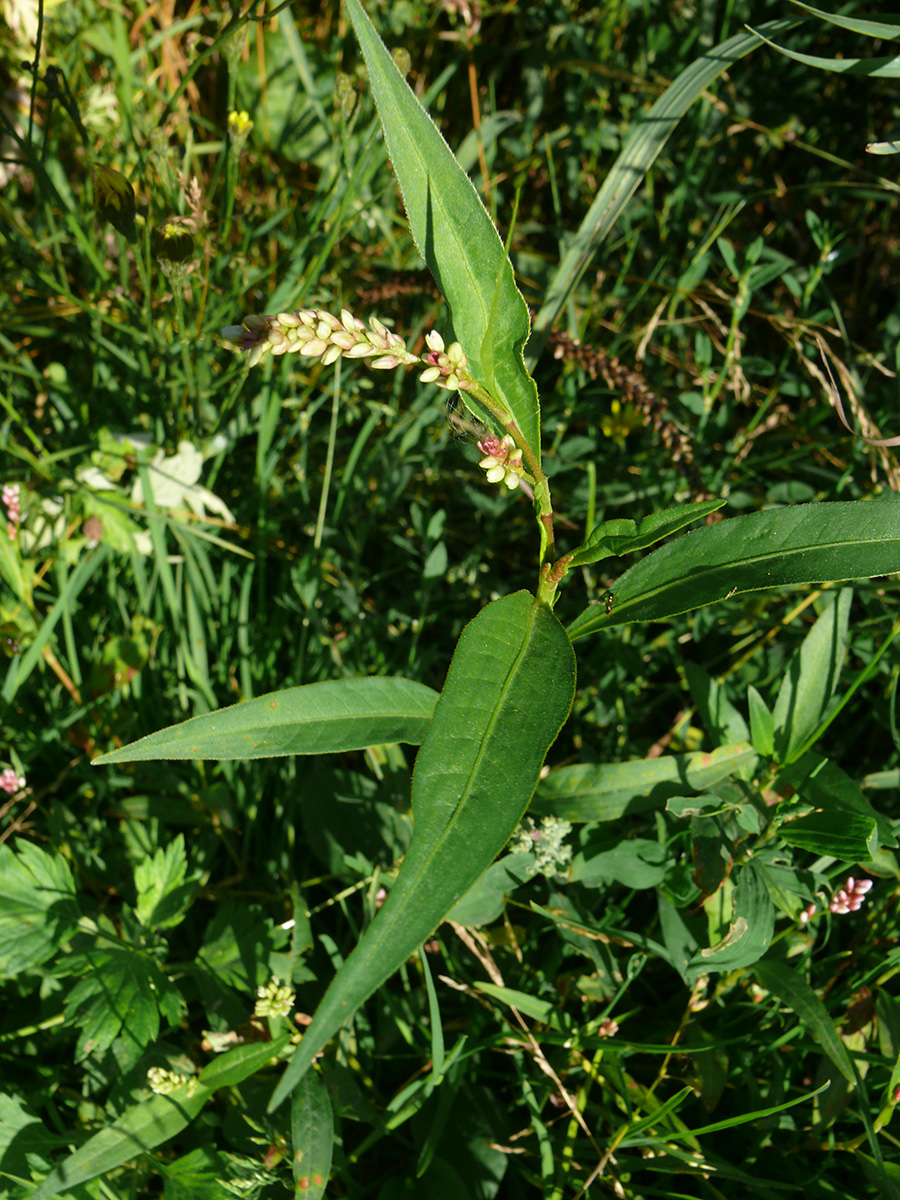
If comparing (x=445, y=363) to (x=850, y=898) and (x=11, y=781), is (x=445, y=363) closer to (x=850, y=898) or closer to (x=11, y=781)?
(x=850, y=898)

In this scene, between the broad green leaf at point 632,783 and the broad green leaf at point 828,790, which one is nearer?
the broad green leaf at point 828,790

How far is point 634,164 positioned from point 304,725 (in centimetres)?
115

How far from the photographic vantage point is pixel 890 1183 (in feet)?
3.75

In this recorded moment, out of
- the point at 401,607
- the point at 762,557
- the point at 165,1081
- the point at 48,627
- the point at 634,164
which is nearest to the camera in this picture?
the point at 762,557

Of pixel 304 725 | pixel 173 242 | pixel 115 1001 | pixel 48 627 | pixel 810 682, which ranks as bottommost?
pixel 115 1001

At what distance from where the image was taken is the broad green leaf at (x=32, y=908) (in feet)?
4.32

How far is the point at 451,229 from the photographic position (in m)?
0.97

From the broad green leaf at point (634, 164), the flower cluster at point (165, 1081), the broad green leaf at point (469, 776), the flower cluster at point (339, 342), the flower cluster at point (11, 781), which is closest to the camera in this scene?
the broad green leaf at point (469, 776)

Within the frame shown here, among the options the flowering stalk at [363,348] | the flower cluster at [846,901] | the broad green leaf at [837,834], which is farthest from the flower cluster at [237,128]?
the flower cluster at [846,901]

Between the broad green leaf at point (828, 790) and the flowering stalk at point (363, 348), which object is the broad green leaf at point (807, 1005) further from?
the flowering stalk at point (363, 348)

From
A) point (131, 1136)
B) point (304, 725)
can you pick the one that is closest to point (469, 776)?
point (304, 725)

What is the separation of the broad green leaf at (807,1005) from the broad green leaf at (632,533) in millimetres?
725

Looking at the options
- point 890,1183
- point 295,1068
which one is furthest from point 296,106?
point 890,1183

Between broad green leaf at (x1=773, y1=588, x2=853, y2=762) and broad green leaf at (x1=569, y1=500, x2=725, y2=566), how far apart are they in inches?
18.4
